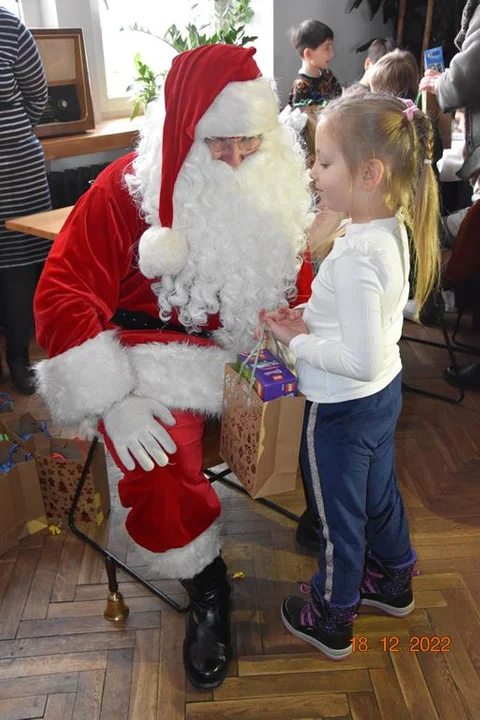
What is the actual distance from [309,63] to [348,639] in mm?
3194

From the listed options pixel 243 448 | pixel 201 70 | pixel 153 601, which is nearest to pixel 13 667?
pixel 153 601

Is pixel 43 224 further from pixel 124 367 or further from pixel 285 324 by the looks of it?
pixel 285 324

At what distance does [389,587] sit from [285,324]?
0.75 metres

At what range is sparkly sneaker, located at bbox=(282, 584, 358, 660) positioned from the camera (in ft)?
5.28

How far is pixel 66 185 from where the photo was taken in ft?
11.3

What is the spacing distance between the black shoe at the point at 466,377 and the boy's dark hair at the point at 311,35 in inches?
79.5

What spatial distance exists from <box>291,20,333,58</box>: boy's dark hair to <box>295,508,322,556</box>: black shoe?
9.24 ft

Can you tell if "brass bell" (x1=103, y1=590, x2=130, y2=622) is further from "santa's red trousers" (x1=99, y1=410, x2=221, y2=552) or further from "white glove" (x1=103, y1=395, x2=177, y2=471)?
"white glove" (x1=103, y1=395, x2=177, y2=471)

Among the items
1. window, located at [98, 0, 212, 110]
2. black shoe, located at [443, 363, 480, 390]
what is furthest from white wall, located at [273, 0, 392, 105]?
black shoe, located at [443, 363, 480, 390]

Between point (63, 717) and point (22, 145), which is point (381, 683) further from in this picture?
point (22, 145)

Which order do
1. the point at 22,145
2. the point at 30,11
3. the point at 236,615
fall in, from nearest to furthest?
the point at 236,615 < the point at 22,145 < the point at 30,11

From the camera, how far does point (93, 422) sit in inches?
62.7

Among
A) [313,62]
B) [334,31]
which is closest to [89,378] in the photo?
Answer: [313,62]

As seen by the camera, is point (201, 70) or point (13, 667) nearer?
point (201, 70)
